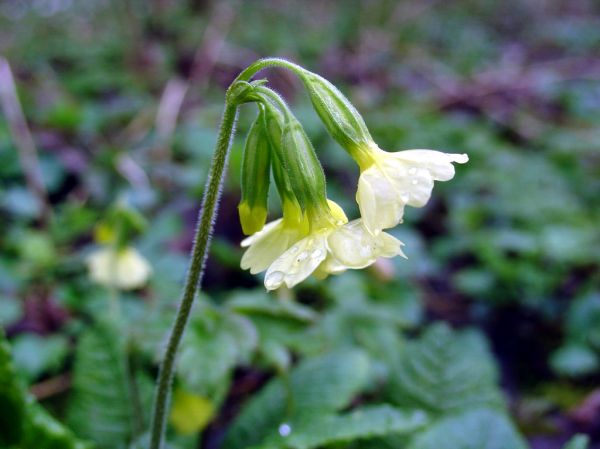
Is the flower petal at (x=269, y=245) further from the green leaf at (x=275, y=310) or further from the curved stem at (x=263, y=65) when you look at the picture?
the green leaf at (x=275, y=310)

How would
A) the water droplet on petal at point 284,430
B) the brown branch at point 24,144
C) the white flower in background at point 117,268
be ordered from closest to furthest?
1. the water droplet on petal at point 284,430
2. the white flower in background at point 117,268
3. the brown branch at point 24,144

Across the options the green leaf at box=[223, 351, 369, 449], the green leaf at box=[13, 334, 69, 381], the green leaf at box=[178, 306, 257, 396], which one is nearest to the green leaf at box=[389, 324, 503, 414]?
the green leaf at box=[223, 351, 369, 449]

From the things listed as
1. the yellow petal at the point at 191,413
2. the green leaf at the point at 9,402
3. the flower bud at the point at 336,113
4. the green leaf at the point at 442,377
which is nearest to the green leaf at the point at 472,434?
the green leaf at the point at 442,377

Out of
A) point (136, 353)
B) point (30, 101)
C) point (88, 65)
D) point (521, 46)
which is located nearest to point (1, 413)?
point (136, 353)

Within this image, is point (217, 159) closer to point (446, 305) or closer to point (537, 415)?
point (537, 415)

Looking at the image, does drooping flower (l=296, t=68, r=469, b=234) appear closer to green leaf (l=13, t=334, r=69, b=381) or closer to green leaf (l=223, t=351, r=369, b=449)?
green leaf (l=223, t=351, r=369, b=449)

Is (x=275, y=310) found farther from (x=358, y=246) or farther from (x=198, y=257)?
(x=358, y=246)

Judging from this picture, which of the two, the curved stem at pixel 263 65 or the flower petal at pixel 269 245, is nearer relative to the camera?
the curved stem at pixel 263 65

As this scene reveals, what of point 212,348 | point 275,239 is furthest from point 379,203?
point 212,348
